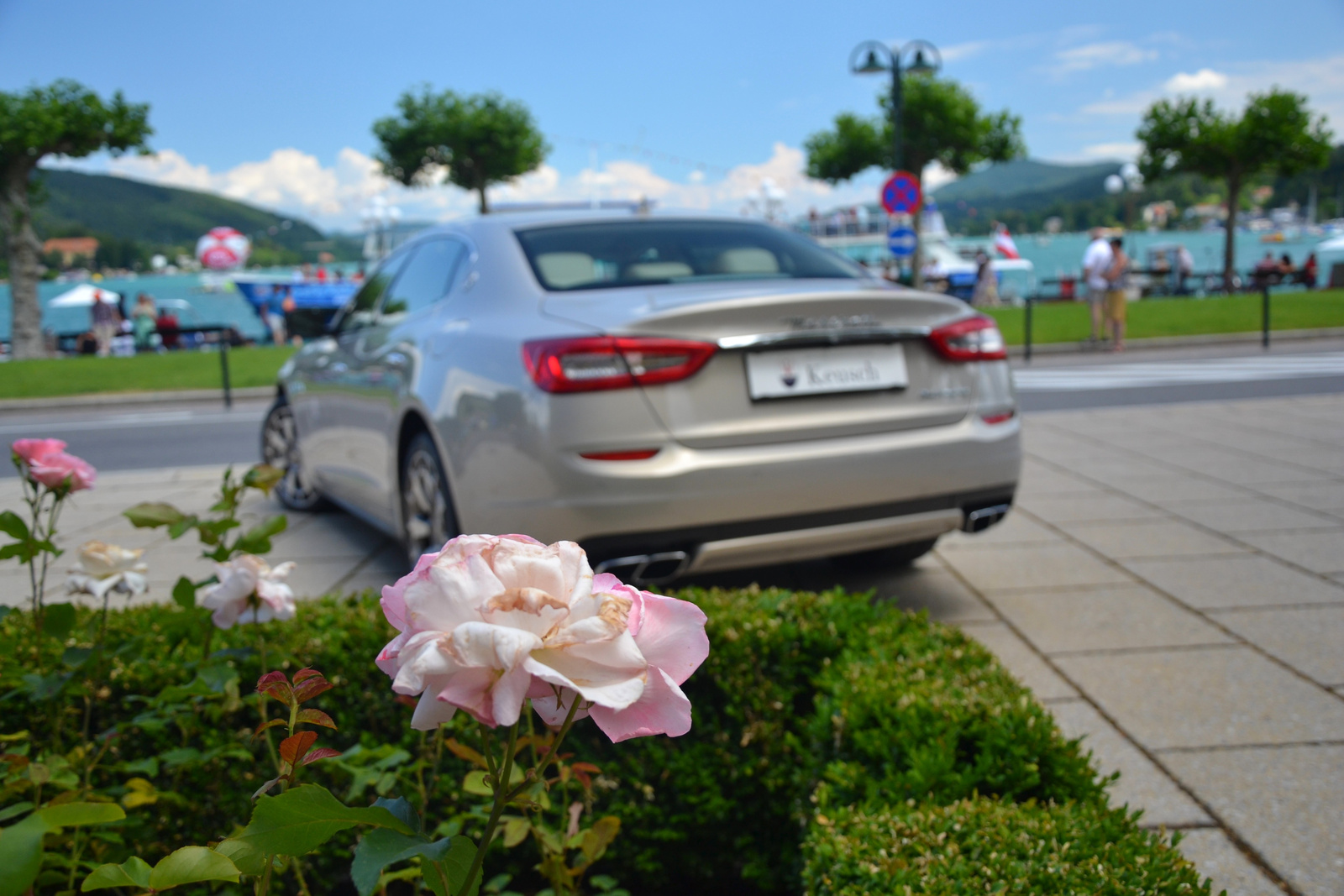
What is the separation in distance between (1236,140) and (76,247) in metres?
82.5

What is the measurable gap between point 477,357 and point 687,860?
6.51ft

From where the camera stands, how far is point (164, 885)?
0.88 metres

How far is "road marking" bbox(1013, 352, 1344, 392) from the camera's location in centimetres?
1246

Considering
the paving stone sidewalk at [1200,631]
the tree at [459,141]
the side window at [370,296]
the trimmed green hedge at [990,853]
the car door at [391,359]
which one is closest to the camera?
the trimmed green hedge at [990,853]

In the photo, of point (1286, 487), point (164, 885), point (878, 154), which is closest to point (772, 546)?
point (164, 885)

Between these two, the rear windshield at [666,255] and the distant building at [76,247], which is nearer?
the rear windshield at [666,255]

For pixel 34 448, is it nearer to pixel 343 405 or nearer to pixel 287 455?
pixel 343 405

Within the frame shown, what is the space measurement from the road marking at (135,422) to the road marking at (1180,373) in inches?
355

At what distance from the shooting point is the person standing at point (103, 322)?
28297 mm

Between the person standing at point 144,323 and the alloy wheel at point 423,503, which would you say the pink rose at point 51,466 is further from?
the person standing at point 144,323

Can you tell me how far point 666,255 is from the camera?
432 centimetres

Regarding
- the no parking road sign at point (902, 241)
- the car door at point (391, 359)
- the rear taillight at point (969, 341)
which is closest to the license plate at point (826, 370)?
the rear taillight at point (969, 341)

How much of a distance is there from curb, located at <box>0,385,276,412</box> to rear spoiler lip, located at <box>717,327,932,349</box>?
13.1m

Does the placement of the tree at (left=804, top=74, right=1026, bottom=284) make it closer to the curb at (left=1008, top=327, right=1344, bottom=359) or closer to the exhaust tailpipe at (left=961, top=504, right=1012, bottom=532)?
the curb at (left=1008, top=327, right=1344, bottom=359)
